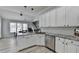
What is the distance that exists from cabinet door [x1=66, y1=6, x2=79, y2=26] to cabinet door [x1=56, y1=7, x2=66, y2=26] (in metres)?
0.25

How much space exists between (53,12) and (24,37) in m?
2.22

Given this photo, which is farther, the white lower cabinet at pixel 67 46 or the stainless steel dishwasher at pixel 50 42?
the stainless steel dishwasher at pixel 50 42

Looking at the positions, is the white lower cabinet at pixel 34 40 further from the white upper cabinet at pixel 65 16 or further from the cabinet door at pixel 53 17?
the white upper cabinet at pixel 65 16

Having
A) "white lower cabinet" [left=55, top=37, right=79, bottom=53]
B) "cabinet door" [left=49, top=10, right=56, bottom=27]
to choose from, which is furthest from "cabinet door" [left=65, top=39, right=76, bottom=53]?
"cabinet door" [left=49, top=10, right=56, bottom=27]

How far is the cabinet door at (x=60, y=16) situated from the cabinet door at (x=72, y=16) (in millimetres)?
246

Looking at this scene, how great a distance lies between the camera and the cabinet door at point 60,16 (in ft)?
10.1

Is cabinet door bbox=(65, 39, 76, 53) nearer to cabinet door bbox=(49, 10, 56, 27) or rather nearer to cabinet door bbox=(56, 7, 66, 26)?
cabinet door bbox=(56, 7, 66, 26)

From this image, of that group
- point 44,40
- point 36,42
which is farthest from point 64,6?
point 36,42

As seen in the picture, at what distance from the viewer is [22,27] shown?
9.12m

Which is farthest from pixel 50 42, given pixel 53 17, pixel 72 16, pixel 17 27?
pixel 17 27

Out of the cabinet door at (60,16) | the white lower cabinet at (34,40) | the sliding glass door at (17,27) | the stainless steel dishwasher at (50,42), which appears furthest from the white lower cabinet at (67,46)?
the sliding glass door at (17,27)

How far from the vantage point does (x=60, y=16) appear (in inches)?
129

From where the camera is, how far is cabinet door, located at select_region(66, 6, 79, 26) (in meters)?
2.46
